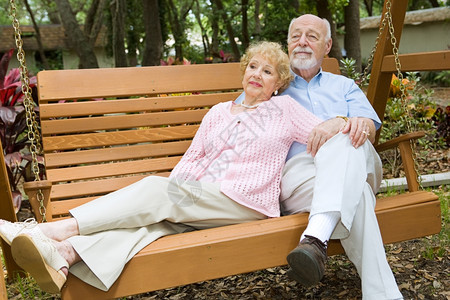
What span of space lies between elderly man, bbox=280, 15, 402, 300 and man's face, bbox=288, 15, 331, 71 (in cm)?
28

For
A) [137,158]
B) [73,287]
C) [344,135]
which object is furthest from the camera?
[137,158]

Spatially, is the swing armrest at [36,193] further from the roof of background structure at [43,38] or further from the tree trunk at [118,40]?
the roof of background structure at [43,38]

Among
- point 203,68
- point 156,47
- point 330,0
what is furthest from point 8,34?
point 203,68

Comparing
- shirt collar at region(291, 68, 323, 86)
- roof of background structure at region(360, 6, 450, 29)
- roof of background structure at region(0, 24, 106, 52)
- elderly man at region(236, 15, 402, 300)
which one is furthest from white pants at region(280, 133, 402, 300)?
roof of background structure at region(0, 24, 106, 52)

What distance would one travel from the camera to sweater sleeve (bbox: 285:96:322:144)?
119 inches

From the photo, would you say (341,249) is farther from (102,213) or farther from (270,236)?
(102,213)

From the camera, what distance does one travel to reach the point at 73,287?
226cm

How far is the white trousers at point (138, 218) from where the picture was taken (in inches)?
89.5

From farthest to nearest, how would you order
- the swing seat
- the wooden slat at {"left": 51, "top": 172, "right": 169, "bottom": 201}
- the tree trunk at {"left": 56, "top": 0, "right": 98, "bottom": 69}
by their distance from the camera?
the tree trunk at {"left": 56, "top": 0, "right": 98, "bottom": 69} < the wooden slat at {"left": 51, "top": 172, "right": 169, "bottom": 201} < the swing seat

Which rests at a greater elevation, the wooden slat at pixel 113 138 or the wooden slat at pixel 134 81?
the wooden slat at pixel 134 81

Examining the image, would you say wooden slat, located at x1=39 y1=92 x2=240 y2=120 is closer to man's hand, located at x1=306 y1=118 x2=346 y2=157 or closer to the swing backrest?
the swing backrest

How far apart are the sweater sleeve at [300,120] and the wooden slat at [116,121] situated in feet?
2.57

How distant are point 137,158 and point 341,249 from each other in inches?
62.0

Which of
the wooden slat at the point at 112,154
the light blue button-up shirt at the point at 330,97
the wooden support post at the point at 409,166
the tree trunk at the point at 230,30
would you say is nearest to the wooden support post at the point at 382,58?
the light blue button-up shirt at the point at 330,97
